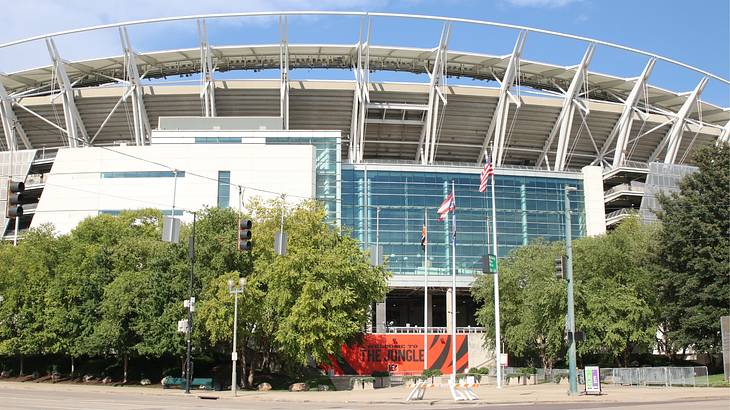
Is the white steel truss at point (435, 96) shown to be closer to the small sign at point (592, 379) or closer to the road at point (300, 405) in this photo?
the small sign at point (592, 379)

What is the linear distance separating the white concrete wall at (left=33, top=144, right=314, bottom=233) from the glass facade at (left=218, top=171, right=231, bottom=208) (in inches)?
16.0

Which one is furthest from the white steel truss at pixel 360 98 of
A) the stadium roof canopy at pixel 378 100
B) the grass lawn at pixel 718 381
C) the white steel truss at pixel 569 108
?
the grass lawn at pixel 718 381

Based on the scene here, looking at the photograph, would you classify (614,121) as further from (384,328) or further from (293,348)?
(293,348)

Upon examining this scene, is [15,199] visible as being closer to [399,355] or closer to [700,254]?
[700,254]

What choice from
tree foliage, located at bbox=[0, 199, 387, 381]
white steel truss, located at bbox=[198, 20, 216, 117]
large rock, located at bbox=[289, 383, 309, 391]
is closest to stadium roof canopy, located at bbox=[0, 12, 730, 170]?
white steel truss, located at bbox=[198, 20, 216, 117]

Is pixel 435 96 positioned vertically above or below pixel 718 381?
above

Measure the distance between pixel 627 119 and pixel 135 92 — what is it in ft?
195

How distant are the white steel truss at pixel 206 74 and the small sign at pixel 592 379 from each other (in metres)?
57.3

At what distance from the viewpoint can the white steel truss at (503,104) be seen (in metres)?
76.6

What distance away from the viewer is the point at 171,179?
240 ft

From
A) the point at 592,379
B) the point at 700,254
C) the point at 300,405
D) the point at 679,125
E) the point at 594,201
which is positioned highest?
the point at 679,125

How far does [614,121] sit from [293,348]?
2363 inches

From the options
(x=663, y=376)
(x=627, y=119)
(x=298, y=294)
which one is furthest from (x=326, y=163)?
(x=663, y=376)

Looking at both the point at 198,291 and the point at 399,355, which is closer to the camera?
the point at 198,291
